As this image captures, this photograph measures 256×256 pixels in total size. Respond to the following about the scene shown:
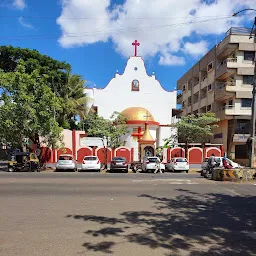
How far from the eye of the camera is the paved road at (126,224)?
5105 mm

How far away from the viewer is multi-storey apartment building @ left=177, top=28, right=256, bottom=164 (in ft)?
119

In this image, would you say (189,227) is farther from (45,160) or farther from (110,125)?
(110,125)

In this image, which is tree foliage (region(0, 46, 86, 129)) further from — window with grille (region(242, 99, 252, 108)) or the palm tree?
window with grille (region(242, 99, 252, 108))

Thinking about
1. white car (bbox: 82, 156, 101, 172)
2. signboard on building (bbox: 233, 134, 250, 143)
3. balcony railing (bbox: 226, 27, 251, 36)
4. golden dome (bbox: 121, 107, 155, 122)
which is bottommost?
white car (bbox: 82, 156, 101, 172)

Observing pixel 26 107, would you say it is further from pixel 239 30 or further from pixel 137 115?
pixel 239 30

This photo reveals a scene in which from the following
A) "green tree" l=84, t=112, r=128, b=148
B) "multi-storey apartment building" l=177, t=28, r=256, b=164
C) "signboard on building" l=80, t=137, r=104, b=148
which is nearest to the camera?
"signboard on building" l=80, t=137, r=104, b=148

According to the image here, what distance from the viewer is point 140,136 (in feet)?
125

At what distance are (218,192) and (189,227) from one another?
5735 millimetres

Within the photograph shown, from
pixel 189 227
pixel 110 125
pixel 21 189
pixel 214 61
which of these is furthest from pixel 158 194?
pixel 214 61

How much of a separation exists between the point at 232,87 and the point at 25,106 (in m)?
25.4

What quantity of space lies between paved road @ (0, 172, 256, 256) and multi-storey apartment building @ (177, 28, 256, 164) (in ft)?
92.7

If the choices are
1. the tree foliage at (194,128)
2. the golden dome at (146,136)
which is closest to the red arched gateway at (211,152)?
the tree foliage at (194,128)

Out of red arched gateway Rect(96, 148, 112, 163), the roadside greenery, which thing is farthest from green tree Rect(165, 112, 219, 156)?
the roadside greenery

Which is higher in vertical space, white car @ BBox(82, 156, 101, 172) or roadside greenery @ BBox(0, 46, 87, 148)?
roadside greenery @ BBox(0, 46, 87, 148)
